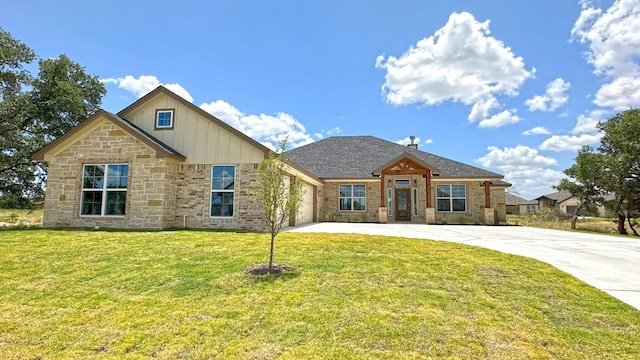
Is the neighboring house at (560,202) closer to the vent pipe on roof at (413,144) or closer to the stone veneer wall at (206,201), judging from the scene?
the vent pipe on roof at (413,144)

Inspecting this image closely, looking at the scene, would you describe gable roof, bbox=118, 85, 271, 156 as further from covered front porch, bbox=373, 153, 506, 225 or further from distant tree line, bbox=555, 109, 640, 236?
distant tree line, bbox=555, 109, 640, 236

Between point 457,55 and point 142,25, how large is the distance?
14.5 metres

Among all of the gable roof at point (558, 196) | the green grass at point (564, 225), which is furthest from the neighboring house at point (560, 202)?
the green grass at point (564, 225)

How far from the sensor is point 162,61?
49.3 ft

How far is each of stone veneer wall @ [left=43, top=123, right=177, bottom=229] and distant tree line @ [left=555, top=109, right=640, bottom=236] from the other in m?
22.1

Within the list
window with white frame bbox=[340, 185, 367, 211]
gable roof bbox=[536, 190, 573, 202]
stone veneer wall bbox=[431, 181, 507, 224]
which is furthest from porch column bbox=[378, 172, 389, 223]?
gable roof bbox=[536, 190, 573, 202]

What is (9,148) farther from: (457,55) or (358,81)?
(457,55)

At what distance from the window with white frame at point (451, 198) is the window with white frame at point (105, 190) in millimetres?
17052

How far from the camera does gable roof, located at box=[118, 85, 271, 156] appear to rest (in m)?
12.5

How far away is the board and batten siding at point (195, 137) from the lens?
12805 mm

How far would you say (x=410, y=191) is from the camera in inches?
815

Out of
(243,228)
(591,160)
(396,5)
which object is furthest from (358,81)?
(591,160)

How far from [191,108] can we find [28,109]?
11.8 m

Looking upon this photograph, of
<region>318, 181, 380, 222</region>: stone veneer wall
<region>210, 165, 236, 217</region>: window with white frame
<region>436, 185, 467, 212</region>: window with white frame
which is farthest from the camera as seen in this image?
<region>318, 181, 380, 222</region>: stone veneer wall
